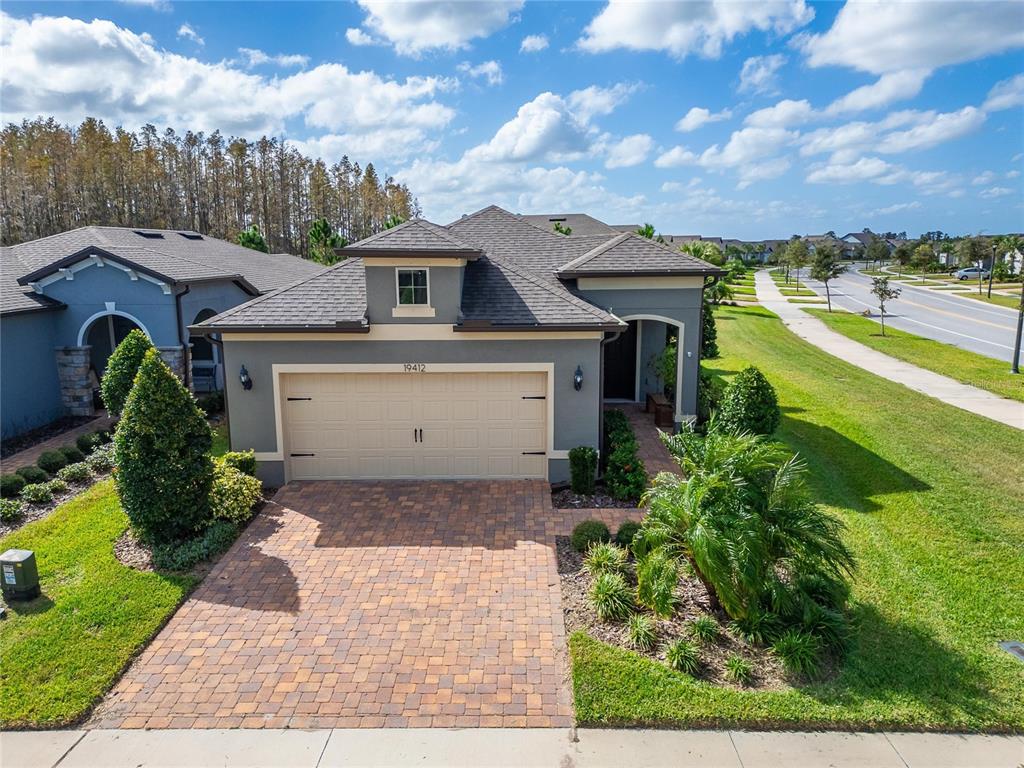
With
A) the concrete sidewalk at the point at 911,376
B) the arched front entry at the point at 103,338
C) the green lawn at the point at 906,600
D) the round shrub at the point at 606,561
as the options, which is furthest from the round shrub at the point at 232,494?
the concrete sidewalk at the point at 911,376

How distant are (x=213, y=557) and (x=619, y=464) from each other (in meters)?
6.66

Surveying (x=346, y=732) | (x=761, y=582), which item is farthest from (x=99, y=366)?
(x=761, y=582)

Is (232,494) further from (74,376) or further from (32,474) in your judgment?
(74,376)

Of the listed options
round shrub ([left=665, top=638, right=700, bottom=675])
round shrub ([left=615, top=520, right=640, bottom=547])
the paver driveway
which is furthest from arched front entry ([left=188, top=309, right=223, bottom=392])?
round shrub ([left=665, top=638, right=700, bottom=675])

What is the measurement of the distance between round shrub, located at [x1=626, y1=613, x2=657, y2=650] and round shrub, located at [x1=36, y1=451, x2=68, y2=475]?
39.3ft

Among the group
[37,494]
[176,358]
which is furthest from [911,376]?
[37,494]

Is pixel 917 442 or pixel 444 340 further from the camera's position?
pixel 917 442

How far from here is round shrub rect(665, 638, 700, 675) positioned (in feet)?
21.7

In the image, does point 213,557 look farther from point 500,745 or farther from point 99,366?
point 99,366

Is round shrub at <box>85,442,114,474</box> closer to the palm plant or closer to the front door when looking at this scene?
the palm plant

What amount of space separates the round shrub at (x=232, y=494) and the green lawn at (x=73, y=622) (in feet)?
4.76

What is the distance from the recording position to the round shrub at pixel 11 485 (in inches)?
454

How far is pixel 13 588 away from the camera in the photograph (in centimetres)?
796

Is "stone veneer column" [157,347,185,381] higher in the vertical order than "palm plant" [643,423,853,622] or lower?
higher
